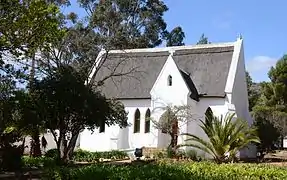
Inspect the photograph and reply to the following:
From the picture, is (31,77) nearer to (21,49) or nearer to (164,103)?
(21,49)

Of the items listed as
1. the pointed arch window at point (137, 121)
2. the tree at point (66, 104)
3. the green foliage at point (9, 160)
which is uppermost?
the pointed arch window at point (137, 121)

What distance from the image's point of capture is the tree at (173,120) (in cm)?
3809

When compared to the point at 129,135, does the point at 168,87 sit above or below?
above

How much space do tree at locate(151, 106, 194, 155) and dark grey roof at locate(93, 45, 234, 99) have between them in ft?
8.65

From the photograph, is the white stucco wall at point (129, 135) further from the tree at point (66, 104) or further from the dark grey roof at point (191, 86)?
the tree at point (66, 104)

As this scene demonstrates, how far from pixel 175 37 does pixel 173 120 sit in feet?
93.8

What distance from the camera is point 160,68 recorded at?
1752 inches

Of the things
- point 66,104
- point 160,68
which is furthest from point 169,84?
point 66,104

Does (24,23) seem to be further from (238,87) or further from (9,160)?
(238,87)

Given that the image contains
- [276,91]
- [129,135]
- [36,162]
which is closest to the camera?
[36,162]

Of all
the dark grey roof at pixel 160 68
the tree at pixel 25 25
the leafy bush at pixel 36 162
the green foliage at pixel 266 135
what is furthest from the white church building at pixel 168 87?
the tree at pixel 25 25

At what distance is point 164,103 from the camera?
40.5 m

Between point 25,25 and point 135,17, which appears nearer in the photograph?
point 25,25

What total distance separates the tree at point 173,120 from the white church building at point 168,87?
67 centimetres
